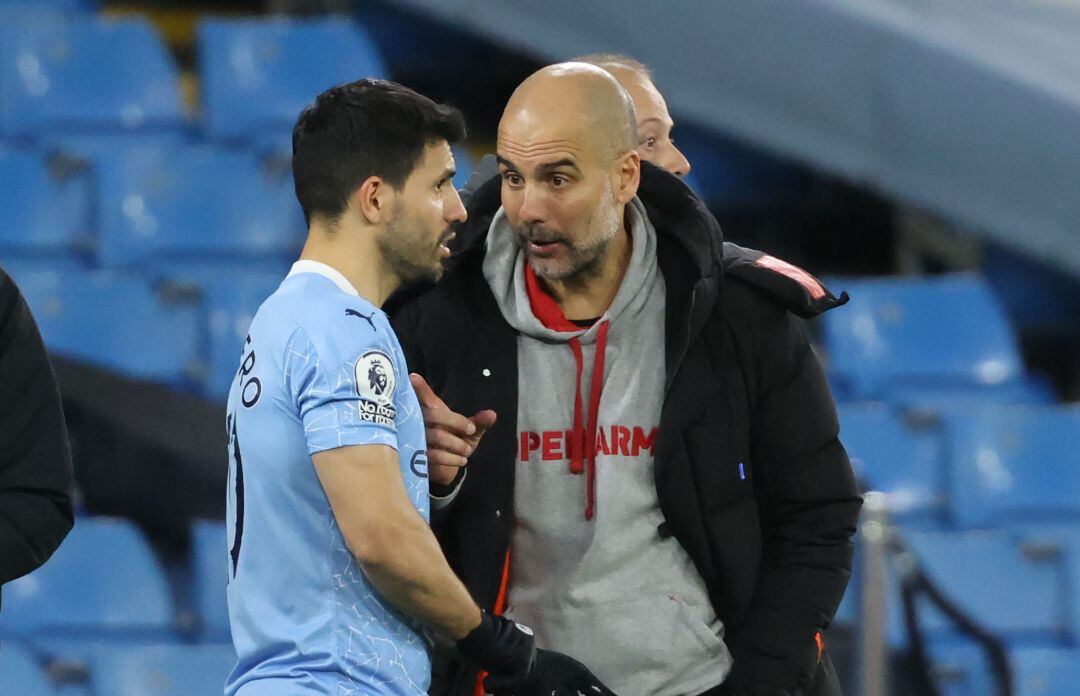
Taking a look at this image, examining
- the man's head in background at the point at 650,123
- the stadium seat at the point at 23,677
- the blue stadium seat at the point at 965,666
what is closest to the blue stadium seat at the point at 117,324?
the stadium seat at the point at 23,677

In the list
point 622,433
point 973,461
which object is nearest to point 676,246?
point 622,433

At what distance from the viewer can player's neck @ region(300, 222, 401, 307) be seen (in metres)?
2.17

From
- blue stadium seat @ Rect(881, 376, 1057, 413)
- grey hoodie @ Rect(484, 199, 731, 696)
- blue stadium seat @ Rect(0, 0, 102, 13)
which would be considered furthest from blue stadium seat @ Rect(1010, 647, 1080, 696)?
blue stadium seat @ Rect(0, 0, 102, 13)

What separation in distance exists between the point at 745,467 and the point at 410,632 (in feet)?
2.09

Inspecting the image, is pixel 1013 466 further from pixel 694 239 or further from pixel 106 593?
pixel 694 239

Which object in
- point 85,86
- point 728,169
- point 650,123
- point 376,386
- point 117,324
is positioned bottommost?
point 117,324

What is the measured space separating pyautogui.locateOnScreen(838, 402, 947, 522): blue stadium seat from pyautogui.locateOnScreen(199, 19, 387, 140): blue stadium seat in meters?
2.02

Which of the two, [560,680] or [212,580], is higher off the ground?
[560,680]

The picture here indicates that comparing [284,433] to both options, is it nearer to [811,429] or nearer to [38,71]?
[811,429]

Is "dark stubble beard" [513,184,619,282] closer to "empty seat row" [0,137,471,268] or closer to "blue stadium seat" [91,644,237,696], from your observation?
"blue stadium seat" [91,644,237,696]

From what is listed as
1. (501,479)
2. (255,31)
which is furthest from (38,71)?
(501,479)

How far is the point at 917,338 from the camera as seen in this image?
19.6 ft

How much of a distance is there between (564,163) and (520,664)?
0.71 metres

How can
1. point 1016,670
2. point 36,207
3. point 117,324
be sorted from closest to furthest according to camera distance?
point 1016,670, point 117,324, point 36,207
